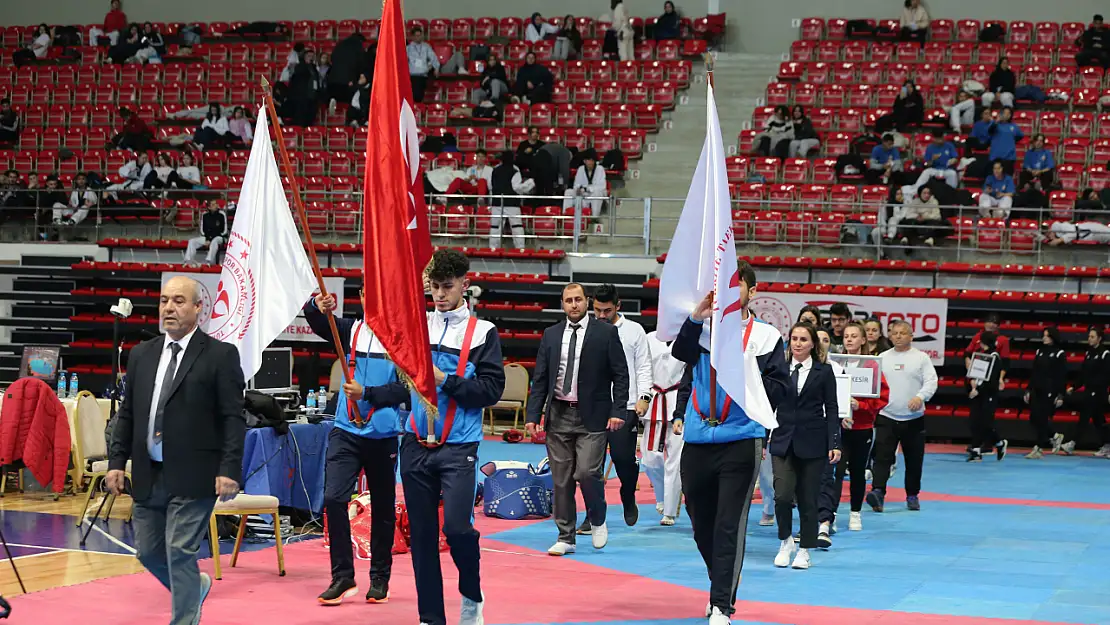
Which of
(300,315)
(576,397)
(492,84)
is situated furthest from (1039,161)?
(576,397)

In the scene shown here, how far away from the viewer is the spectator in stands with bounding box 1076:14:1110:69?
2398cm

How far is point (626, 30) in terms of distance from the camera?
26812 mm

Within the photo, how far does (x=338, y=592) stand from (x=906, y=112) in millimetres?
17858

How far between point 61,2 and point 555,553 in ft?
92.7

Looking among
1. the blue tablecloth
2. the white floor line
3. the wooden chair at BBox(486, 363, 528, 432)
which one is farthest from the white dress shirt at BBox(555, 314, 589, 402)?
the wooden chair at BBox(486, 363, 528, 432)

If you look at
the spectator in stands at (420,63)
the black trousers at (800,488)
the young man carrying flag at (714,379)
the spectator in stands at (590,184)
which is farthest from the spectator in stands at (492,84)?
the young man carrying flag at (714,379)

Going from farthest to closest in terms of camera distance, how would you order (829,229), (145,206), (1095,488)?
(145,206) → (829,229) → (1095,488)

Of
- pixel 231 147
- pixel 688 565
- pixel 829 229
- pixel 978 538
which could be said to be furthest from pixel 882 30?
pixel 688 565

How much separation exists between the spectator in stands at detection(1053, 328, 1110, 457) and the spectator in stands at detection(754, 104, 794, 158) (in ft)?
22.0

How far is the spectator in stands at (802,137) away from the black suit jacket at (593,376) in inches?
557

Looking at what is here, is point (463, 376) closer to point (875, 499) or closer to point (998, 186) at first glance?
point (875, 499)

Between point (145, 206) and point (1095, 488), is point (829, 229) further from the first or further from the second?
point (145, 206)

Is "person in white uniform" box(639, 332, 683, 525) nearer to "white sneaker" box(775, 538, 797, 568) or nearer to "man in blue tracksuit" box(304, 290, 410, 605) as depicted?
"white sneaker" box(775, 538, 797, 568)

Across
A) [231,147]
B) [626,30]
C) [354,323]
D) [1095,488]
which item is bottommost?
[1095,488]
